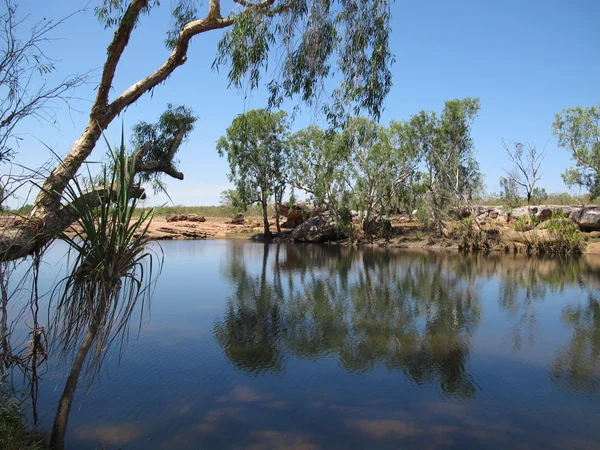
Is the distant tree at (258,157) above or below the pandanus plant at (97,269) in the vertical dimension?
above

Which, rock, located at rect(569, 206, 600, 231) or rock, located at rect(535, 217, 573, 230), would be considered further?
rock, located at rect(569, 206, 600, 231)

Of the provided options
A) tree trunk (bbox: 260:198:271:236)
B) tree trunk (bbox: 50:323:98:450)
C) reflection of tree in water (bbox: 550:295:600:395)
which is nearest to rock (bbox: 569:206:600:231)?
reflection of tree in water (bbox: 550:295:600:395)

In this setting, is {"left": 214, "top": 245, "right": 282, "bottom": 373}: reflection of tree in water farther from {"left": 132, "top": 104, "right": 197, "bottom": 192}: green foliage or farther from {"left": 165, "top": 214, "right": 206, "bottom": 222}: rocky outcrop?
{"left": 165, "top": 214, "right": 206, "bottom": 222}: rocky outcrop

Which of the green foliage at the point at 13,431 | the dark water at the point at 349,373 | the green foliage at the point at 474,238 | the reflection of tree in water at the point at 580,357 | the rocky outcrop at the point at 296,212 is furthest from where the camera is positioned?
the rocky outcrop at the point at 296,212

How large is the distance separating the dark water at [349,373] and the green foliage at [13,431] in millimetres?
462

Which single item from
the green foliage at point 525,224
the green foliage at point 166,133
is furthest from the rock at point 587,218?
the green foliage at point 166,133

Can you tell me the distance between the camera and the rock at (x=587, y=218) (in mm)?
27359

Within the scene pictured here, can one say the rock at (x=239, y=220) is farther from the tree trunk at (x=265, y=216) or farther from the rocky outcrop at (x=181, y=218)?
the tree trunk at (x=265, y=216)

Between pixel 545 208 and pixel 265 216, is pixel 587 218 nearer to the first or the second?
pixel 545 208

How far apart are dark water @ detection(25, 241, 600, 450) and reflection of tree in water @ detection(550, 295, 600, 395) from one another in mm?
36

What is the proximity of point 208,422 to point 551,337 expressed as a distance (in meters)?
7.39

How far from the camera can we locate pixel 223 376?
22.6ft

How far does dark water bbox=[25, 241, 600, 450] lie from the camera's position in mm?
5223

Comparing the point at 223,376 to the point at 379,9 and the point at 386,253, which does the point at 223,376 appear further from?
the point at 386,253
